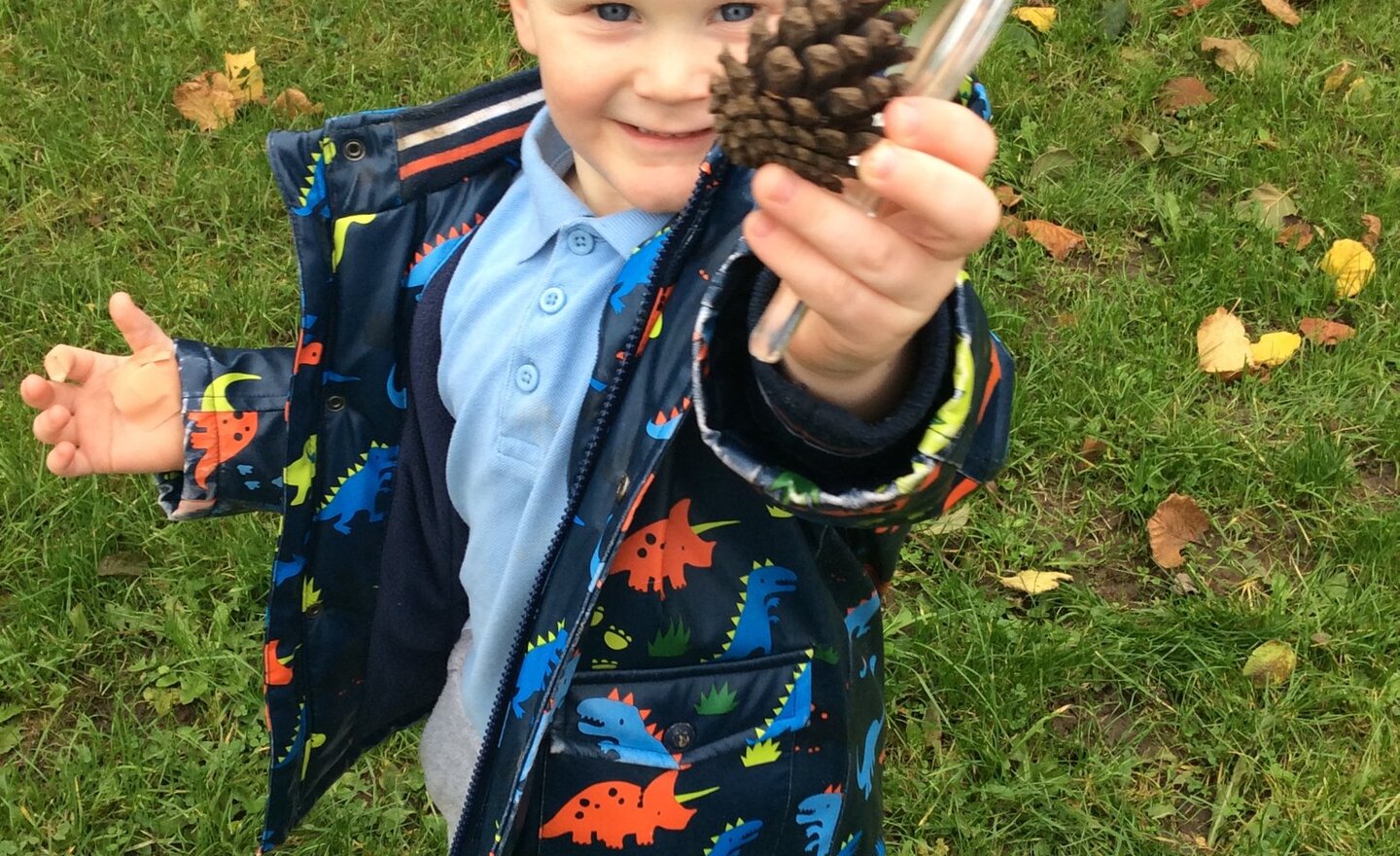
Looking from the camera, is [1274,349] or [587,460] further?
[1274,349]

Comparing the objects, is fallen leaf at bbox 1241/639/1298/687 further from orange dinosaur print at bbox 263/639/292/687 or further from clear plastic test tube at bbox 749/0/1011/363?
clear plastic test tube at bbox 749/0/1011/363

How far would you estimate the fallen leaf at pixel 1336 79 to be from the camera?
3473 millimetres

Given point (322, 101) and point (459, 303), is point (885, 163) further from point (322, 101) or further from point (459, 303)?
point (322, 101)

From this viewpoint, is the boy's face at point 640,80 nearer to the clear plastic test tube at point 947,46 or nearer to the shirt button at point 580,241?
the shirt button at point 580,241

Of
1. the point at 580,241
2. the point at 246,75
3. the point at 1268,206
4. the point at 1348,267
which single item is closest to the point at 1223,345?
the point at 1348,267

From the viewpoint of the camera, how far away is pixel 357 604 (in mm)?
1741

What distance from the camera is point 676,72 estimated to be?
3.95ft

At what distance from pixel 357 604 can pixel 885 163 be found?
124cm

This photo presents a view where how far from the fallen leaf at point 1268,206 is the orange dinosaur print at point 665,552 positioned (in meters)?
2.32

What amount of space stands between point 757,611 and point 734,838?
30 cm

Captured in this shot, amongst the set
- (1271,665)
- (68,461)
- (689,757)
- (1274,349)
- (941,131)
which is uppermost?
(941,131)

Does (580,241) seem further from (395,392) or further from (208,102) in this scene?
(208,102)

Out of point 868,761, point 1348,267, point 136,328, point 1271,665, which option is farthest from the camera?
point 1348,267

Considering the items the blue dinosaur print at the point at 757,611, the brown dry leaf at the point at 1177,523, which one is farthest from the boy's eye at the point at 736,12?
the brown dry leaf at the point at 1177,523
